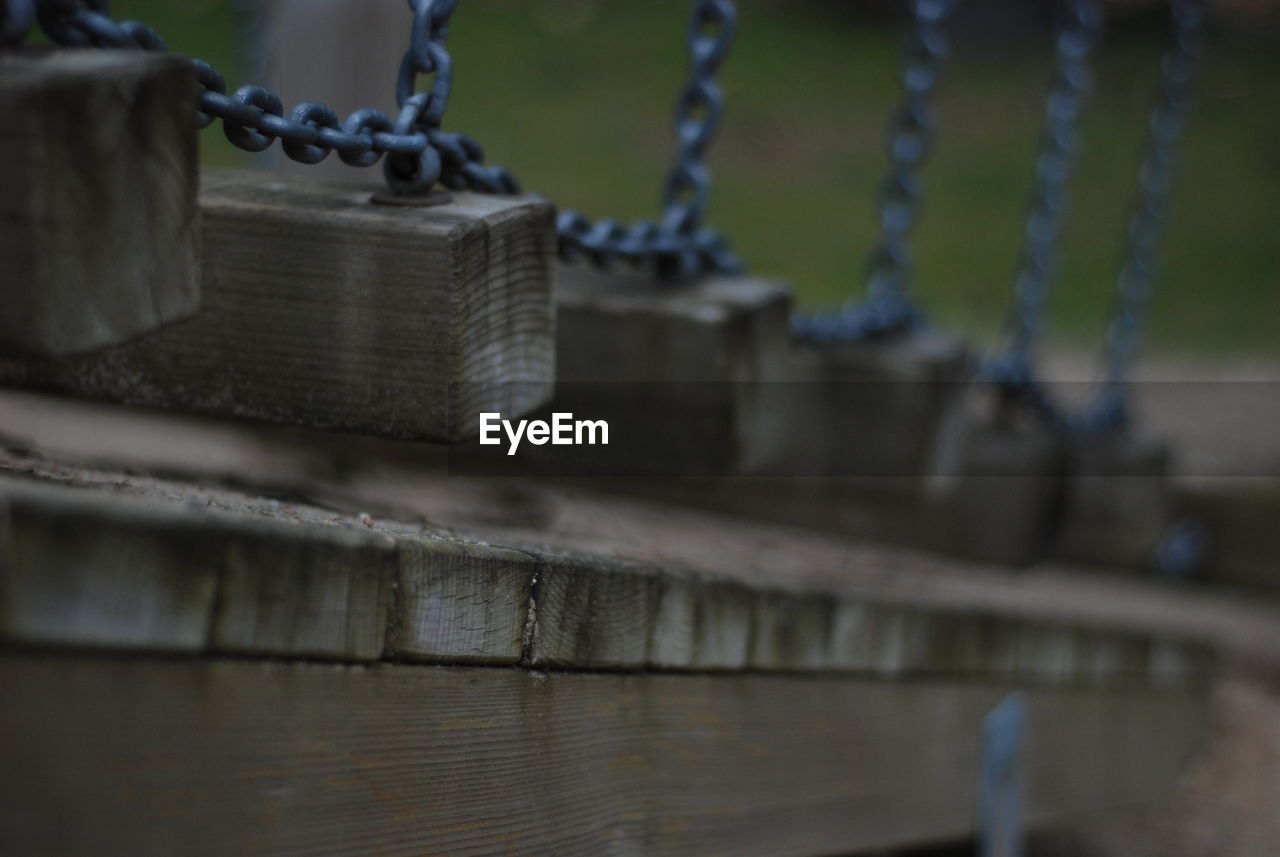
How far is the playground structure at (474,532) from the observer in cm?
87

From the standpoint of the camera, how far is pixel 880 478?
8.44 ft

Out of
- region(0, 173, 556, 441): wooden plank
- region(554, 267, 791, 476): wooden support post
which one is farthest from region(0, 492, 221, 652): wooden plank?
region(554, 267, 791, 476): wooden support post

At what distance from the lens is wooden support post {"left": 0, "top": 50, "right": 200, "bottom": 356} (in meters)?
0.89

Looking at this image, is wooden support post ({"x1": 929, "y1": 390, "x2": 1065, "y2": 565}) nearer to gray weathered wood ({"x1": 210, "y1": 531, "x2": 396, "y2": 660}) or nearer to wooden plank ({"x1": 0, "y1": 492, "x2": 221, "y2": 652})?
gray weathered wood ({"x1": 210, "y1": 531, "x2": 396, "y2": 660})

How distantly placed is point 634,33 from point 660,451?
11.1m

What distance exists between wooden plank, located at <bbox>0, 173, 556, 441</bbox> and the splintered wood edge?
0.13m

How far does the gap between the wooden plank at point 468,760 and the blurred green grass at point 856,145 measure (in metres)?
4.63

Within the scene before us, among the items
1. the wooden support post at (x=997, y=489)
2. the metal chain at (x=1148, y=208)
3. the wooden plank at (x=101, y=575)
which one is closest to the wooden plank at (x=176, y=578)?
the wooden plank at (x=101, y=575)

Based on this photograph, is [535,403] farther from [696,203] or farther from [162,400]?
[696,203]

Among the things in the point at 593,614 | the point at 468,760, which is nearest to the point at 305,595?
the point at 468,760

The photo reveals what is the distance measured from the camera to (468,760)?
3.79 feet

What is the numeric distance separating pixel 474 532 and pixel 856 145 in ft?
30.8

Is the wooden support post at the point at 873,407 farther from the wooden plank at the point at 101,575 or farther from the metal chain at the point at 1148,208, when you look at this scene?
the wooden plank at the point at 101,575

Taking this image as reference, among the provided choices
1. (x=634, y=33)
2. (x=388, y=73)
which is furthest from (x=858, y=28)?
(x=388, y=73)
